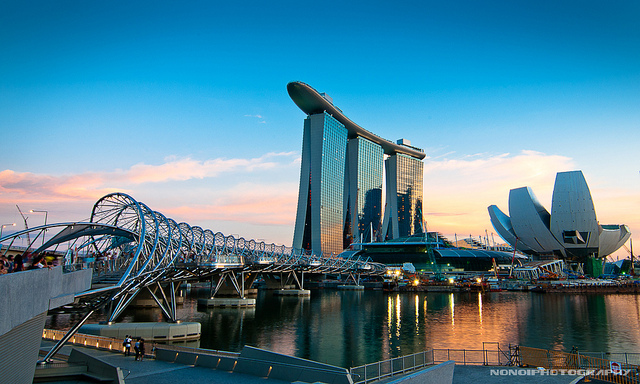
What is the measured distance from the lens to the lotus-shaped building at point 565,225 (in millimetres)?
114750

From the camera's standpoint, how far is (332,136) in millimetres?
162125

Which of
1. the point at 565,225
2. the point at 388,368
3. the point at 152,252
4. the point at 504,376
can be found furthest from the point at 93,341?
the point at 565,225

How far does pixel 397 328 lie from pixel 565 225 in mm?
98864

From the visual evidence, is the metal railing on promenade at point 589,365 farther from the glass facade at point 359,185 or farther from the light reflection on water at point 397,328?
the glass facade at point 359,185

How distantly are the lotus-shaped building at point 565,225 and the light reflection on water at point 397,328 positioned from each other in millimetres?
61028

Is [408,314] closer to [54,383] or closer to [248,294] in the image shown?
A: [248,294]

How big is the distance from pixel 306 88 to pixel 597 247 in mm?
104064

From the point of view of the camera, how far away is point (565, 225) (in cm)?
11938

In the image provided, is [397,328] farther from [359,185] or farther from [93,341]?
[359,185]

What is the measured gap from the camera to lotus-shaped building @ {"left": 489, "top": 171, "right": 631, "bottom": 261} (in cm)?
11475

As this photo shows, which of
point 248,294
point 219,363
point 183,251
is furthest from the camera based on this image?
point 248,294

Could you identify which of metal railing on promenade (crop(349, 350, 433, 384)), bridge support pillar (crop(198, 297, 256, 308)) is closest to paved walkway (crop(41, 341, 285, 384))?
metal railing on promenade (crop(349, 350, 433, 384))

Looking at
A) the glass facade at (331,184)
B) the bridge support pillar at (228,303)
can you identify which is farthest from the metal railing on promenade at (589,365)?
the glass facade at (331,184)

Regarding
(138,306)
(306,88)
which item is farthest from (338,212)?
(138,306)
